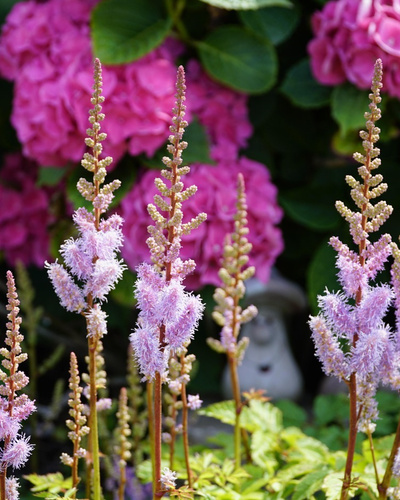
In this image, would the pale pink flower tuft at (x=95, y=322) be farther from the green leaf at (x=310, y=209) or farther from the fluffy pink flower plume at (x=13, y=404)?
the green leaf at (x=310, y=209)

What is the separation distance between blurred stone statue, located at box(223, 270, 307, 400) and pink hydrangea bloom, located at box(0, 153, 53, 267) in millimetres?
496

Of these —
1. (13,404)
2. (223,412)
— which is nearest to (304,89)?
(223,412)

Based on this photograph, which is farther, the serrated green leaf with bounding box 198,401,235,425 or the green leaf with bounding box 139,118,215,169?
the green leaf with bounding box 139,118,215,169

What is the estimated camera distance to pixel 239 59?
1.61 metres

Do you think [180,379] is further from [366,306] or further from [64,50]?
[64,50]

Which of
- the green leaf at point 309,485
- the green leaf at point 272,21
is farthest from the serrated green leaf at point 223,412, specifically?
the green leaf at point 272,21

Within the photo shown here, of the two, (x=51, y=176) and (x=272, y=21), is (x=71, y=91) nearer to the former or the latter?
(x=51, y=176)

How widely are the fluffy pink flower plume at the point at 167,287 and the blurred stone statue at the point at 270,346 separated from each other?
101 cm

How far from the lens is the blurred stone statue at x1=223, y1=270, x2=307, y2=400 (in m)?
1.74

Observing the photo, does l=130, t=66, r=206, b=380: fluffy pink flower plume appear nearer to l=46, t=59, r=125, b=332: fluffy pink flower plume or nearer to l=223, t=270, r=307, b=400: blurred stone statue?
l=46, t=59, r=125, b=332: fluffy pink flower plume

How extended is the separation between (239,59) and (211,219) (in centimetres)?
36

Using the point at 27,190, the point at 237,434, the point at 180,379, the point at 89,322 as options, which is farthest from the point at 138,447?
the point at 27,190

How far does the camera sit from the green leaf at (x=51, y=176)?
1604 mm

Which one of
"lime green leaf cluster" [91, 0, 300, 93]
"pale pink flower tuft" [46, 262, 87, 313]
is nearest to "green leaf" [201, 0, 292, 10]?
"lime green leaf cluster" [91, 0, 300, 93]
